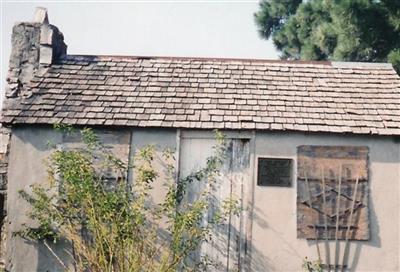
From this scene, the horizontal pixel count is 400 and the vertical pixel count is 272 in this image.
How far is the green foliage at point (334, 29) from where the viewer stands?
604 inches

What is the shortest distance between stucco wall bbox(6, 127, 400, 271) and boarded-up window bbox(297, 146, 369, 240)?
5.6 inches

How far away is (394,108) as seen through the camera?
8.95m

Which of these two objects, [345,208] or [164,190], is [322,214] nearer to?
[345,208]

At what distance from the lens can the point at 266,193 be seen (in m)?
8.36

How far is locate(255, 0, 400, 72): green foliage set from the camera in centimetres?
1534

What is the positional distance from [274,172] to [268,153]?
38 cm

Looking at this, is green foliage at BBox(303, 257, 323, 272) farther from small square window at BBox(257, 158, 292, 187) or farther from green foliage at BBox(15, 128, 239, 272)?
green foliage at BBox(15, 128, 239, 272)

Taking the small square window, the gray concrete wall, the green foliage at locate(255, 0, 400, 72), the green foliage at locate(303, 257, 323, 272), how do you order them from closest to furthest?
the green foliage at locate(303, 257, 323, 272), the gray concrete wall, the small square window, the green foliage at locate(255, 0, 400, 72)

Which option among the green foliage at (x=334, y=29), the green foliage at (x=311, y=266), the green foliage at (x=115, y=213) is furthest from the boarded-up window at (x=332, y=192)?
the green foliage at (x=334, y=29)

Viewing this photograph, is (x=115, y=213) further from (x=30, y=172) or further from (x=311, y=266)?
(x=311, y=266)

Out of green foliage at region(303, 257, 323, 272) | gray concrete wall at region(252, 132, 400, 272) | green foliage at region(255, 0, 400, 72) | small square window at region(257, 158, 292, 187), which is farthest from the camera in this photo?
green foliage at region(255, 0, 400, 72)

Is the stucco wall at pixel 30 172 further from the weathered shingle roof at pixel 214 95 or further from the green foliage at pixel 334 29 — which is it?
the green foliage at pixel 334 29

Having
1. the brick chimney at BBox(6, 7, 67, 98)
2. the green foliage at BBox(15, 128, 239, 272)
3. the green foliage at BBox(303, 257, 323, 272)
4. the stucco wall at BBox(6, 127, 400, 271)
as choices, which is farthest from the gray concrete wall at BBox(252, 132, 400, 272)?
the brick chimney at BBox(6, 7, 67, 98)

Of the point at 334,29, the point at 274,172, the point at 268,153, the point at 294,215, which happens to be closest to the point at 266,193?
the point at 274,172
